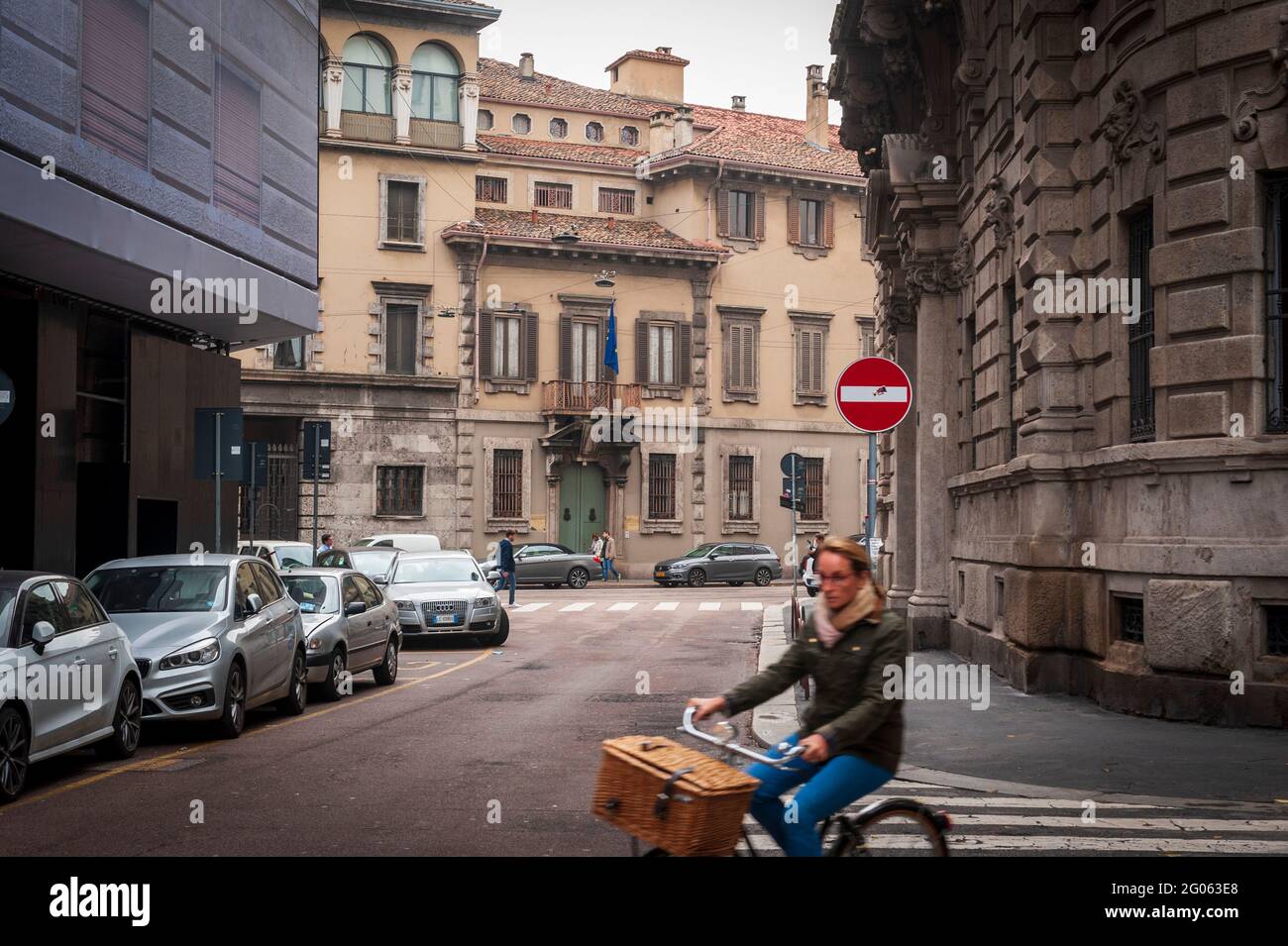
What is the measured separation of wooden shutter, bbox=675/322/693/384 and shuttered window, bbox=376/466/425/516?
9522mm

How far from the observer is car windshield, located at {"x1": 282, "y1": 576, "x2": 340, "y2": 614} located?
18453mm

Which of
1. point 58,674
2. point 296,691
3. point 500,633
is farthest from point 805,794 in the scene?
point 500,633

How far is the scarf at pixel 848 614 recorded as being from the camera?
6.36 m

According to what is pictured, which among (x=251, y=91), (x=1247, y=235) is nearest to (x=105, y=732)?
(x=1247, y=235)

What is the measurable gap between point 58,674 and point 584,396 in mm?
39342

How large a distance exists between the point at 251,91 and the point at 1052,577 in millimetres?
15106

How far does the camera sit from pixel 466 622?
25.8 metres

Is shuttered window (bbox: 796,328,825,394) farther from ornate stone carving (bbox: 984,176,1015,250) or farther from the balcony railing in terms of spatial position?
ornate stone carving (bbox: 984,176,1015,250)

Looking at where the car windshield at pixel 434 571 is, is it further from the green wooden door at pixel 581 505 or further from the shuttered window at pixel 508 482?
the green wooden door at pixel 581 505

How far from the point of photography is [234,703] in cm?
1429

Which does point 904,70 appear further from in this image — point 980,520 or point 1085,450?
point 1085,450

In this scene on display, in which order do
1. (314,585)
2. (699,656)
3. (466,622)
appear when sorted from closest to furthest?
(314,585) < (699,656) < (466,622)

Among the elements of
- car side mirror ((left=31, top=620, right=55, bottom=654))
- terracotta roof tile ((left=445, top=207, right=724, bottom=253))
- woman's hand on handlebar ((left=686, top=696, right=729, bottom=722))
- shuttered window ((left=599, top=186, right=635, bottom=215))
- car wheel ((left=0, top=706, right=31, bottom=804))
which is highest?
shuttered window ((left=599, top=186, right=635, bottom=215))

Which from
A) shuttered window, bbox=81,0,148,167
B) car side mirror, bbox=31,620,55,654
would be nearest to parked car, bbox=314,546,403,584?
shuttered window, bbox=81,0,148,167
